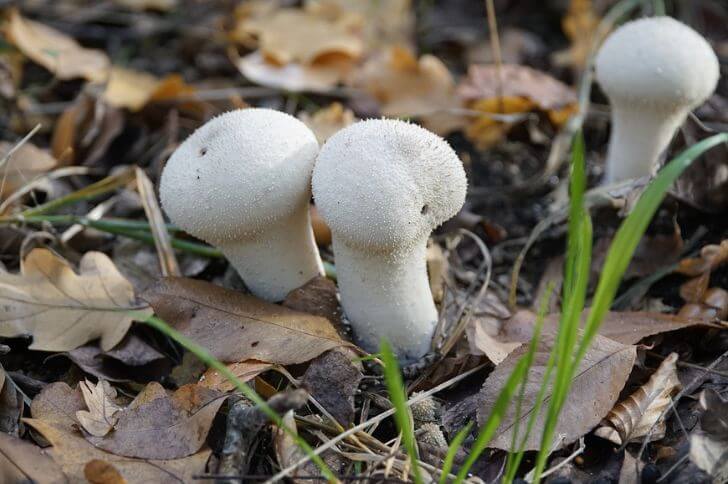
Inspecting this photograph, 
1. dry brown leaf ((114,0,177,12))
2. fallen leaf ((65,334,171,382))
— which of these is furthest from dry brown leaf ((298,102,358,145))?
dry brown leaf ((114,0,177,12))

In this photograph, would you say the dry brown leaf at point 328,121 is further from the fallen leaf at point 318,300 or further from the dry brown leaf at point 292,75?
the fallen leaf at point 318,300

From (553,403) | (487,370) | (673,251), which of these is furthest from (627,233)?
(673,251)

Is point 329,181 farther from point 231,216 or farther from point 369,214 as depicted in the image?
point 231,216

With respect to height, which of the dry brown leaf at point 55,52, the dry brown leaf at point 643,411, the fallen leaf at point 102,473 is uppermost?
the dry brown leaf at point 55,52

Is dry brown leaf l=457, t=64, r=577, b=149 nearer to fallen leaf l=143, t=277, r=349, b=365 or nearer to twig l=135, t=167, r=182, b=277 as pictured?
twig l=135, t=167, r=182, b=277

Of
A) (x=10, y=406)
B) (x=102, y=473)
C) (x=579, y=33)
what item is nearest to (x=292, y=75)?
(x=579, y=33)

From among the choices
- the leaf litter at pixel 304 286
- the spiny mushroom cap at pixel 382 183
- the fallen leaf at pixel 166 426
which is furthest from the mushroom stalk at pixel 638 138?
the fallen leaf at pixel 166 426
